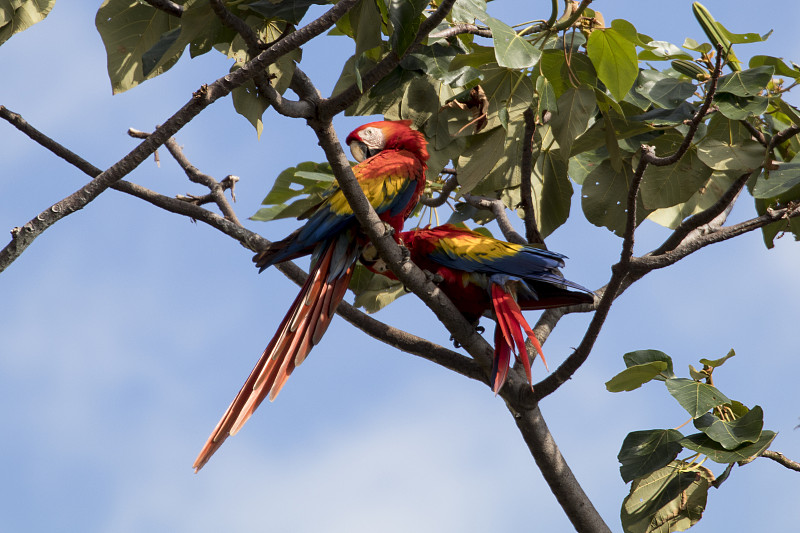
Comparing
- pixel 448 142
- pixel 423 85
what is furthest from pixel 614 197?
pixel 423 85

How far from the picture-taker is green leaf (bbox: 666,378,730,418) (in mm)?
1891

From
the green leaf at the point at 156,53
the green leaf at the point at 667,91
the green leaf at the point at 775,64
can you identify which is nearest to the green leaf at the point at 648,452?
the green leaf at the point at 667,91

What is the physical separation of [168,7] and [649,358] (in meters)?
1.65

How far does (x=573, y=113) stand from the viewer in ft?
6.45

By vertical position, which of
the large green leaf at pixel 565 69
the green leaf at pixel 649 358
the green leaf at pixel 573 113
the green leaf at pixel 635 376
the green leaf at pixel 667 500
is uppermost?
the large green leaf at pixel 565 69

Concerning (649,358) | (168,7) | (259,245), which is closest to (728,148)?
(649,358)

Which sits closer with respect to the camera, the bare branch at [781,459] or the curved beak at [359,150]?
the bare branch at [781,459]

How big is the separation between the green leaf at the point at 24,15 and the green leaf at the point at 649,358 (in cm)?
195

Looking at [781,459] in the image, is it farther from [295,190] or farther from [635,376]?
→ [295,190]

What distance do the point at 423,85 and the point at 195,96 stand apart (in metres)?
0.92

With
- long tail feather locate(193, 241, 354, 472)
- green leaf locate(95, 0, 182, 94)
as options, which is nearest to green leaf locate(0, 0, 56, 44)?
green leaf locate(95, 0, 182, 94)

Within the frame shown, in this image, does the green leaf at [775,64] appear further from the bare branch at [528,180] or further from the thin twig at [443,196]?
the thin twig at [443,196]

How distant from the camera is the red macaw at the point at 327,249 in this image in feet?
6.46

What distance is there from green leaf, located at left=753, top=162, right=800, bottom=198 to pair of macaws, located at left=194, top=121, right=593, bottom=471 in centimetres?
61
